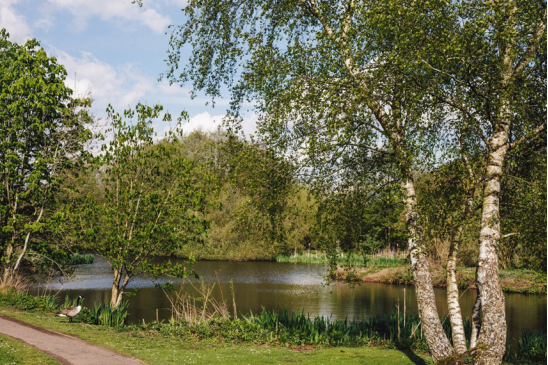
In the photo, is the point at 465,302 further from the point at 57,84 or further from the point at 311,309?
the point at 57,84

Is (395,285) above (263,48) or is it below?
below

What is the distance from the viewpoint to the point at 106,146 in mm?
14805

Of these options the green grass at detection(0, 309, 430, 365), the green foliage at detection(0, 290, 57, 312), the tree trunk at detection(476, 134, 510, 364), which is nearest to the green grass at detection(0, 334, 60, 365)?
the green grass at detection(0, 309, 430, 365)

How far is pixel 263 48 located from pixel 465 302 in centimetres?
1882

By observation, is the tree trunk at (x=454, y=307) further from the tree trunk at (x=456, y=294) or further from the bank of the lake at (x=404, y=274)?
the bank of the lake at (x=404, y=274)

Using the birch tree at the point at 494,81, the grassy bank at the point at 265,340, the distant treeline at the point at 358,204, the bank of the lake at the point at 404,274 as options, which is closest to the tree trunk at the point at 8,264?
the grassy bank at the point at 265,340

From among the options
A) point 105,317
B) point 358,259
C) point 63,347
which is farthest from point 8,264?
point 358,259

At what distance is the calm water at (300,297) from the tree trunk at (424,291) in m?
6.65

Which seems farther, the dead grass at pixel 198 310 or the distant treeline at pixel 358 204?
the dead grass at pixel 198 310

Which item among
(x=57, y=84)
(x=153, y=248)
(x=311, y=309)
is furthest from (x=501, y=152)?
(x=57, y=84)

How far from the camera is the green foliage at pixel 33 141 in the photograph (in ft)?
53.5

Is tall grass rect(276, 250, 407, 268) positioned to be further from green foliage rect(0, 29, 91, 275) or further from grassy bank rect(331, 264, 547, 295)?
green foliage rect(0, 29, 91, 275)

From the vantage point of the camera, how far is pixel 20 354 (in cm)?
832

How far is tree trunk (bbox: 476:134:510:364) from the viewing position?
24.0ft
